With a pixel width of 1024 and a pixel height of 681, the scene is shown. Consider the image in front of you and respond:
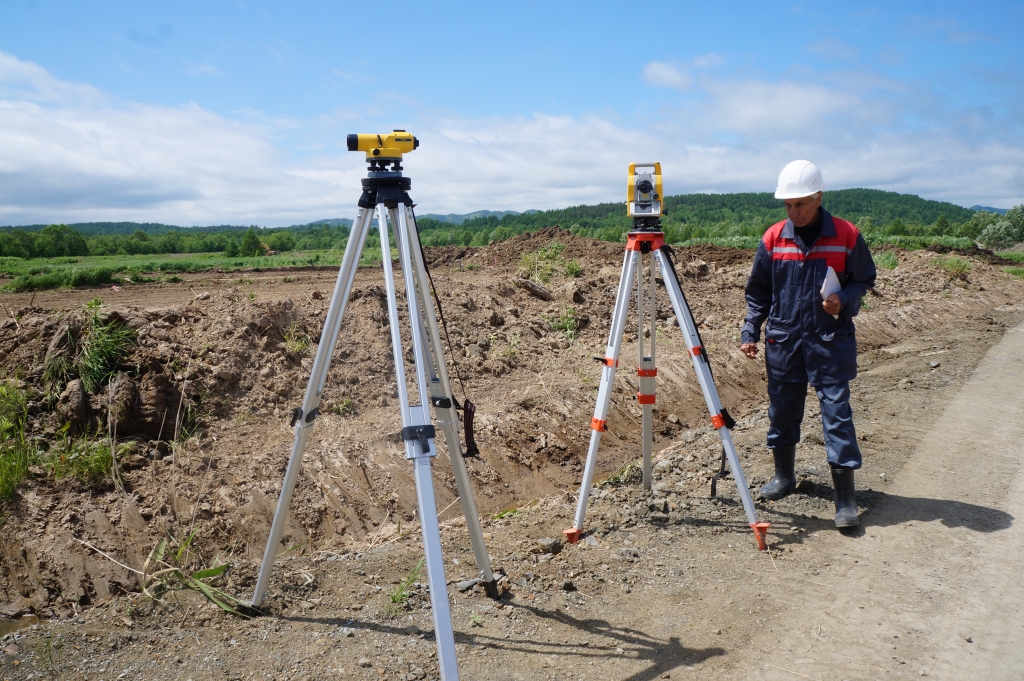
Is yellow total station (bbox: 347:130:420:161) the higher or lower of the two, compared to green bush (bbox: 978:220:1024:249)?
higher

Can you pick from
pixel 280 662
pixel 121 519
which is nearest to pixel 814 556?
pixel 280 662

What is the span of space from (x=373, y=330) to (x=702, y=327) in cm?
561

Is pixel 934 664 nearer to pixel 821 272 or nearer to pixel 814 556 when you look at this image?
pixel 814 556

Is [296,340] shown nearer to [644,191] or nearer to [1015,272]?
[644,191]

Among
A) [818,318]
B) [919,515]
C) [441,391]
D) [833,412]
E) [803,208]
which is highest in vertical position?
[803,208]

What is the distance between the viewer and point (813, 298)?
416 centimetres

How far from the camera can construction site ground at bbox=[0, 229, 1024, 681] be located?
127 inches

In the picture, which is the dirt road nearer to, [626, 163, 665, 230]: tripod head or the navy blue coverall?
the navy blue coverall

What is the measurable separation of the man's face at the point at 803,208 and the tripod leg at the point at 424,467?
2.50m

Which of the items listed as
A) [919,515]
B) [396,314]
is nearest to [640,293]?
[396,314]

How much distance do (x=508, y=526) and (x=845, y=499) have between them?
2253 mm

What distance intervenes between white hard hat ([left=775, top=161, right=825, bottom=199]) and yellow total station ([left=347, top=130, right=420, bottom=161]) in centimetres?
232

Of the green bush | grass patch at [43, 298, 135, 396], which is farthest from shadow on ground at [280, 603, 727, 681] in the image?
the green bush

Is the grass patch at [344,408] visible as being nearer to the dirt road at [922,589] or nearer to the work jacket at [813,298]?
the work jacket at [813,298]
